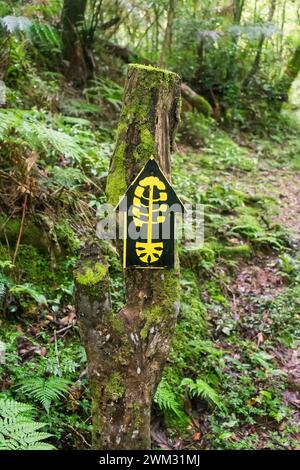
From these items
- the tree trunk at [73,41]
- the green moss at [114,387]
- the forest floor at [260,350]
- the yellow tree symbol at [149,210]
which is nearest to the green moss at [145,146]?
the yellow tree symbol at [149,210]

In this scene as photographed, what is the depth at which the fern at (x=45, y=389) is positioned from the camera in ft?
9.36

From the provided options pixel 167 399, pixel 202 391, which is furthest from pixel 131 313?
pixel 202 391

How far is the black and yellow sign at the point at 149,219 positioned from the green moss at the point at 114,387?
63 centimetres

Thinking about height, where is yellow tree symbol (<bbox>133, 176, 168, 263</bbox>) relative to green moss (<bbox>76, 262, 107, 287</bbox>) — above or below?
above

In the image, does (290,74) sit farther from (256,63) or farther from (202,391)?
(202,391)

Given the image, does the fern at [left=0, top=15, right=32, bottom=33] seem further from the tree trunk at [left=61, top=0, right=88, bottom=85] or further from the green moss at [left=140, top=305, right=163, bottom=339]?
the green moss at [left=140, top=305, right=163, bottom=339]

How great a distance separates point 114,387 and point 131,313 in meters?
0.43

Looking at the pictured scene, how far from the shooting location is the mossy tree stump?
8.07 ft

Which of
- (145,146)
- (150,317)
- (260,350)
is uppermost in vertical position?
(145,146)

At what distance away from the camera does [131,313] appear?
104 inches

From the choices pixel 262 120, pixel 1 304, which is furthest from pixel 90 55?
pixel 1 304

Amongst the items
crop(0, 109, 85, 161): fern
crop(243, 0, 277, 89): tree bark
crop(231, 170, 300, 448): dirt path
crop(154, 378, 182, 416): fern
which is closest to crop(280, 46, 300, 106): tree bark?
crop(243, 0, 277, 89): tree bark

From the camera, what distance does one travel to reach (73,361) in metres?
3.36

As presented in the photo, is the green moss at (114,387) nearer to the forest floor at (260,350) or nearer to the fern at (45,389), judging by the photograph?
the fern at (45,389)
